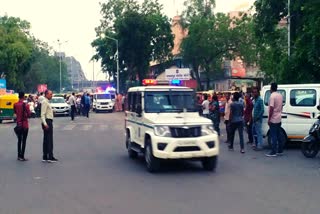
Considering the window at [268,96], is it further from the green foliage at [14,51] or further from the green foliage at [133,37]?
the green foliage at [14,51]

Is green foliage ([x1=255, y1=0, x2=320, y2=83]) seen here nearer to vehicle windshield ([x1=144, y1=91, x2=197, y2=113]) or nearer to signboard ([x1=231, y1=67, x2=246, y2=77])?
vehicle windshield ([x1=144, y1=91, x2=197, y2=113])

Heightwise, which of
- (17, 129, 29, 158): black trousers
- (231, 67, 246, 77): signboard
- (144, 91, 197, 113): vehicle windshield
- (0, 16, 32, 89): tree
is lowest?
(17, 129, 29, 158): black trousers

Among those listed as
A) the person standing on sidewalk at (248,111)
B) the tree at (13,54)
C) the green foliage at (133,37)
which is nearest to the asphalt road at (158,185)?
the person standing on sidewalk at (248,111)

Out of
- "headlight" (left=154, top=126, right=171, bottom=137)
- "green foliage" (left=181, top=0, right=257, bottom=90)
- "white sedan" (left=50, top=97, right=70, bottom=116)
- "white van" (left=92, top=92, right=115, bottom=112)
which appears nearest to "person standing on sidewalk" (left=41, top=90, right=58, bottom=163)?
"headlight" (left=154, top=126, right=171, bottom=137)

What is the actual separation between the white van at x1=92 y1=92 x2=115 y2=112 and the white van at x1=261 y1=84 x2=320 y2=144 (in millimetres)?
32094

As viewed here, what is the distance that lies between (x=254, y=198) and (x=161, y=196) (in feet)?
5.10

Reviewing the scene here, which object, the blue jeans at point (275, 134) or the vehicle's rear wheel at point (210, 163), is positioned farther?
the blue jeans at point (275, 134)

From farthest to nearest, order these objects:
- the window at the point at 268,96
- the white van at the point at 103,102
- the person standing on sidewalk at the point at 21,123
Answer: the white van at the point at 103,102 < the window at the point at 268,96 < the person standing on sidewalk at the point at 21,123

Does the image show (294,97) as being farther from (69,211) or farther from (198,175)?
(69,211)

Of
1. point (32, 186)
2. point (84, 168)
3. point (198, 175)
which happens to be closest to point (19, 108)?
point (84, 168)

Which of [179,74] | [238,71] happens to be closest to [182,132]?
[179,74]

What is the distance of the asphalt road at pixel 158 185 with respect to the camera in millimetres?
7488

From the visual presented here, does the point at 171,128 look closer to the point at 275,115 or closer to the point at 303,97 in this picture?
the point at 275,115

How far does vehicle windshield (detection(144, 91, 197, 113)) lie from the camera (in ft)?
38.7
